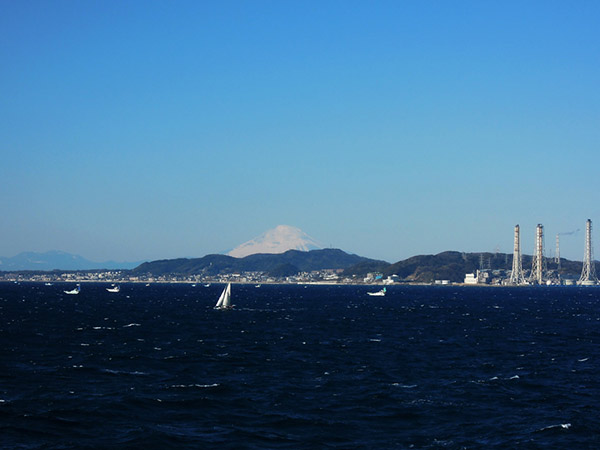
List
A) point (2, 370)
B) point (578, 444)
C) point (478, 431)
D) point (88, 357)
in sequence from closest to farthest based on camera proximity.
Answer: point (578, 444) < point (478, 431) < point (2, 370) < point (88, 357)

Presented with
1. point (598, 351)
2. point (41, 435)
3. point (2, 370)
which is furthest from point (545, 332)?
point (41, 435)

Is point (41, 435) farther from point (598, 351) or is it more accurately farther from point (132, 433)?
point (598, 351)

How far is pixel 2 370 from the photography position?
6069cm

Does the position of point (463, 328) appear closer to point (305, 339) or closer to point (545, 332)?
point (545, 332)

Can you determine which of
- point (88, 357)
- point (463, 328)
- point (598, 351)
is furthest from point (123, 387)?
point (463, 328)

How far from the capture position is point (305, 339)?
92.2 metres

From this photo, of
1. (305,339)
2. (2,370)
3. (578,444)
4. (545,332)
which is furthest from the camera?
(545,332)

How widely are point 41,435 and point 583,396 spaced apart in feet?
122

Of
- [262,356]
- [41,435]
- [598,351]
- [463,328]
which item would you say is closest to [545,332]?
[463,328]

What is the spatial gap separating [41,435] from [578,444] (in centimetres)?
2942

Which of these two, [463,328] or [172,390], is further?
[463,328]

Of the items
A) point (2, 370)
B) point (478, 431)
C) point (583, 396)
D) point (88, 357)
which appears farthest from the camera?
point (88, 357)

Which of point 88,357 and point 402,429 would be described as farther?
point 88,357

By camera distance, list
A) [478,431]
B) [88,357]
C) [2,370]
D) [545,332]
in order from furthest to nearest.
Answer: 1. [545,332]
2. [88,357]
3. [2,370]
4. [478,431]
